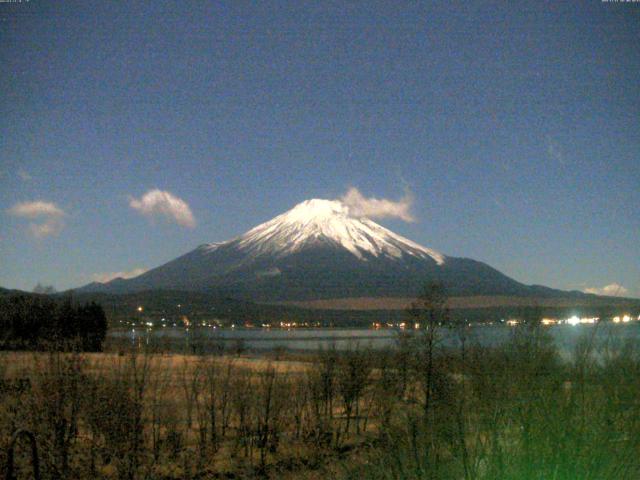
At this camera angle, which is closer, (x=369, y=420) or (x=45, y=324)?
(x=369, y=420)

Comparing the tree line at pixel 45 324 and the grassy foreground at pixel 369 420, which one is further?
Result: the tree line at pixel 45 324

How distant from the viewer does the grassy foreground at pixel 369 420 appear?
4.71m

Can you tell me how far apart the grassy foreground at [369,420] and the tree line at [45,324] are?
1221mm

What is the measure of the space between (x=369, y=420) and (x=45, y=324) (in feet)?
53.0

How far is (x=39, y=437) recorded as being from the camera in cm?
1082

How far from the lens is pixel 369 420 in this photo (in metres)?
21.0

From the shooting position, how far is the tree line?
53.9 feet

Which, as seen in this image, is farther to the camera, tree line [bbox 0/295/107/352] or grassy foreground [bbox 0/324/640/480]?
tree line [bbox 0/295/107/352]

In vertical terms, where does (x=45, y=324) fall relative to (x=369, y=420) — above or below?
above

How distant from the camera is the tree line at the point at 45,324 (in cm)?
1642

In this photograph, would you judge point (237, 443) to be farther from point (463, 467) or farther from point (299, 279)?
point (299, 279)

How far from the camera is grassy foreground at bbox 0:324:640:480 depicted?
15.4 feet

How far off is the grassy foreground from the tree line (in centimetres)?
122

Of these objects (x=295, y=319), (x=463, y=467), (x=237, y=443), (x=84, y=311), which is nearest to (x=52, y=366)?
(x=237, y=443)
